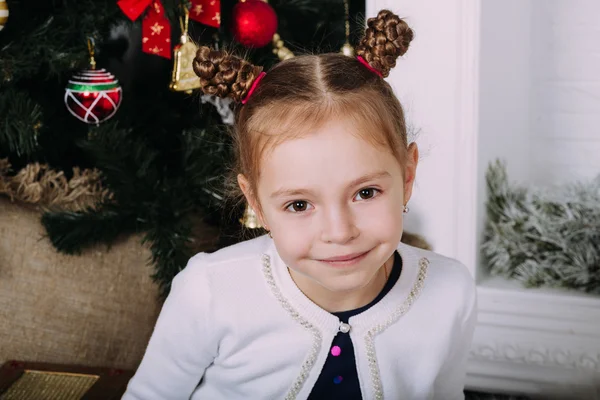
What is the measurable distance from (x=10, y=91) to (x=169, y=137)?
1.23ft

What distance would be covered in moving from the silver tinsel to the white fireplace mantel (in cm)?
4

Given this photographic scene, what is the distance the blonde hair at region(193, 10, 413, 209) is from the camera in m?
0.89

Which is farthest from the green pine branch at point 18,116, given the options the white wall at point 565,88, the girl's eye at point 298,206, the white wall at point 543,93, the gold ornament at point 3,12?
the white wall at point 565,88

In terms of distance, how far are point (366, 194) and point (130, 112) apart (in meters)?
0.79

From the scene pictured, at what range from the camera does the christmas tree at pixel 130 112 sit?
4.35ft

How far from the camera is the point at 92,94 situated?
1352mm

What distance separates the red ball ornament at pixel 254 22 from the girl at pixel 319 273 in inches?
14.6

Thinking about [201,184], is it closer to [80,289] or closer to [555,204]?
[80,289]

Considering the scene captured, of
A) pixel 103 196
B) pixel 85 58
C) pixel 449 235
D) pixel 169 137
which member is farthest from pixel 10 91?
pixel 449 235

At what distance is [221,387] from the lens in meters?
1.08

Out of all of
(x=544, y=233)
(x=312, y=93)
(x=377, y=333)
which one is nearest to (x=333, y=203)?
(x=312, y=93)

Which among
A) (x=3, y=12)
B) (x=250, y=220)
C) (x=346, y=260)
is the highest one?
(x=3, y=12)

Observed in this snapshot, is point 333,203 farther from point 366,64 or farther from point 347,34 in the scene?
point 347,34

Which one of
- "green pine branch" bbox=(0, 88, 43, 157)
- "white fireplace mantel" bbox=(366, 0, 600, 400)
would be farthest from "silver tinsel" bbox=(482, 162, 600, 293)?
"green pine branch" bbox=(0, 88, 43, 157)
